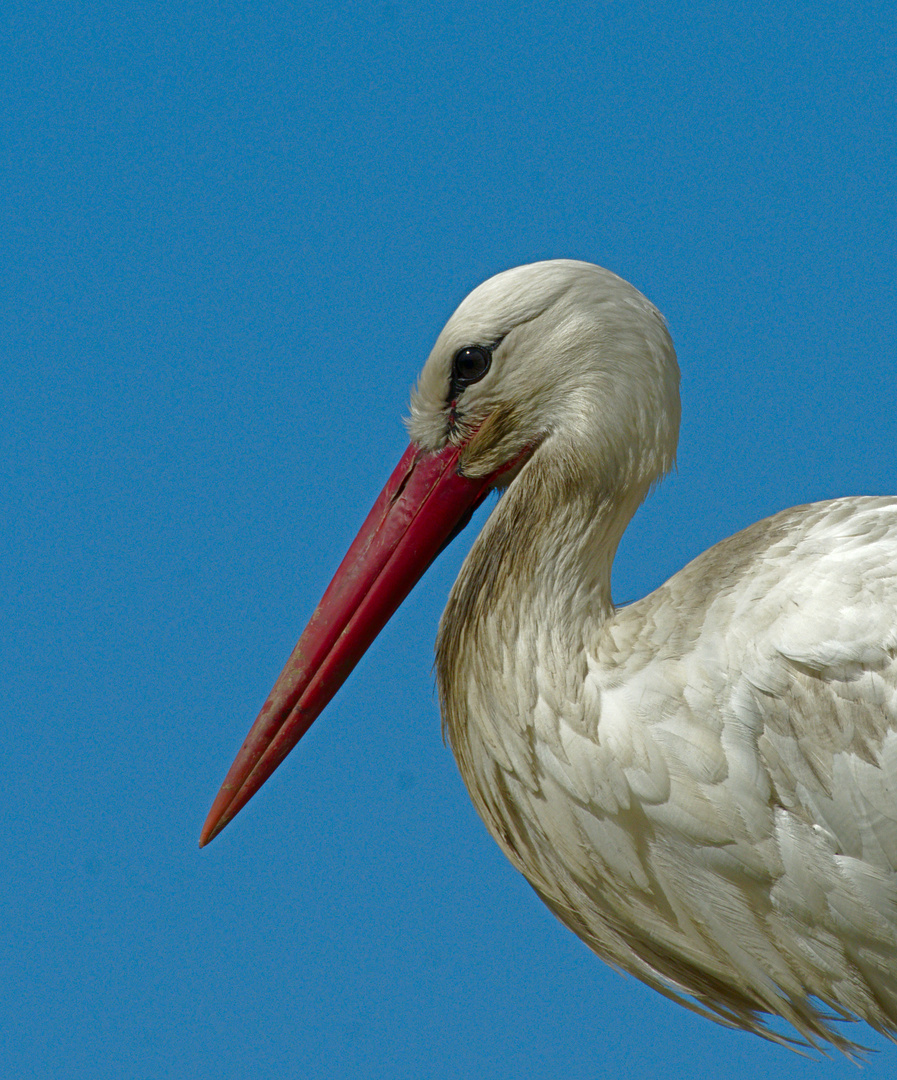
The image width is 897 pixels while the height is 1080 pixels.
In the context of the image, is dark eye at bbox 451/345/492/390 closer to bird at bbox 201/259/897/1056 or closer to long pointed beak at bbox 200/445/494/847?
bird at bbox 201/259/897/1056

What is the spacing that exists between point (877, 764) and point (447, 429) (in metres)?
0.81

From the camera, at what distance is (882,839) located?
5.18ft

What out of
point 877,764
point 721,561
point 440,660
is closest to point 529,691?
point 440,660

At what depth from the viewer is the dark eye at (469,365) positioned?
1801mm

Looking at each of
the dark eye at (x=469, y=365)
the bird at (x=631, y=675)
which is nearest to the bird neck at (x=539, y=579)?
the bird at (x=631, y=675)

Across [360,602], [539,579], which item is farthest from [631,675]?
[360,602]

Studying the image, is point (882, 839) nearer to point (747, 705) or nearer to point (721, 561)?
point (747, 705)

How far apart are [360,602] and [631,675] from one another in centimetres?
47

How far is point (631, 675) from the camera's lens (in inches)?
65.1

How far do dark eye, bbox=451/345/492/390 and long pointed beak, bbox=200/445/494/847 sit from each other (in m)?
0.11

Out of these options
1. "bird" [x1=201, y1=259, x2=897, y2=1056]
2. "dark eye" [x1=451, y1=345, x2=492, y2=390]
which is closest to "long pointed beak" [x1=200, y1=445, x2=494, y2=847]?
"bird" [x1=201, y1=259, x2=897, y2=1056]

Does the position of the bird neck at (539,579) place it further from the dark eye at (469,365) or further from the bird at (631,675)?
the dark eye at (469,365)

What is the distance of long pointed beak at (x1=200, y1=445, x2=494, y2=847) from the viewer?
1863mm

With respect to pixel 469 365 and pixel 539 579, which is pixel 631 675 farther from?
pixel 469 365
